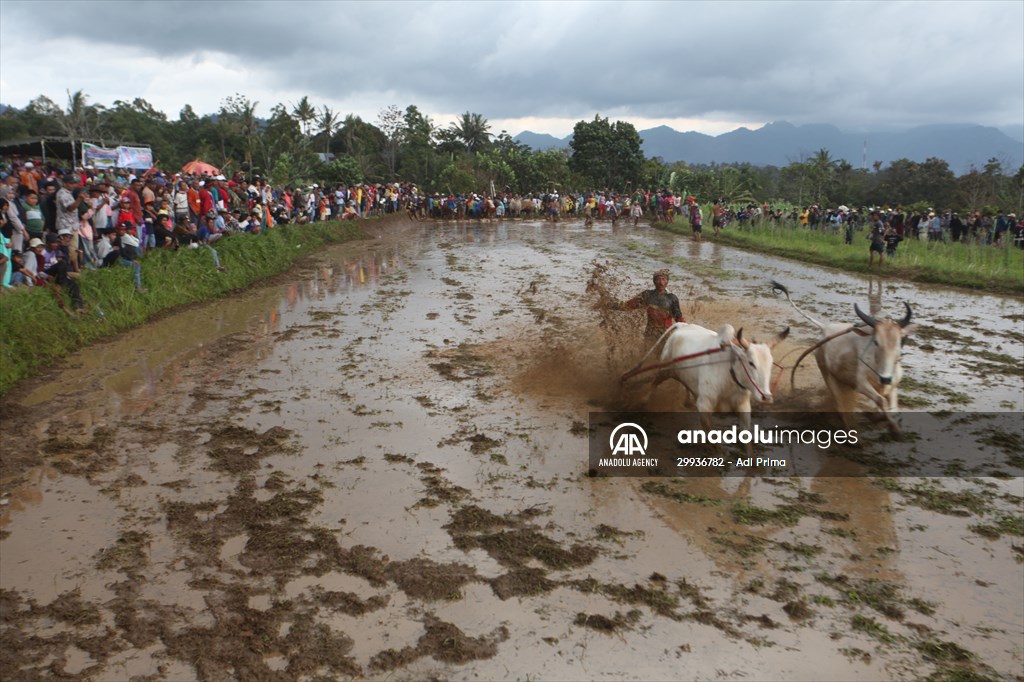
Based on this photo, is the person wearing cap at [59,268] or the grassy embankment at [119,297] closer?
the grassy embankment at [119,297]

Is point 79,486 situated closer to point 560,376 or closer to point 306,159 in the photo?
point 560,376

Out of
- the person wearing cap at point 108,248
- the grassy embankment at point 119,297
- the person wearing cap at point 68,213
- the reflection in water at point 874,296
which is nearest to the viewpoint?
the grassy embankment at point 119,297

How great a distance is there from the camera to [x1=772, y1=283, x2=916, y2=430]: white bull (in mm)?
6414

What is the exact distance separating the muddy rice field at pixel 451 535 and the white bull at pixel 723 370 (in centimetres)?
82

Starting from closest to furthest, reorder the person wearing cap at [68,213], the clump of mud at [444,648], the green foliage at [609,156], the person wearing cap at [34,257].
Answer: the clump of mud at [444,648] < the person wearing cap at [34,257] < the person wearing cap at [68,213] < the green foliage at [609,156]

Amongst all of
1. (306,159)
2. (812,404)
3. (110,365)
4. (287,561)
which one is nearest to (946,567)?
(812,404)

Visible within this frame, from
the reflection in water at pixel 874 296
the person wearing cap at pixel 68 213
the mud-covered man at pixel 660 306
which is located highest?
the person wearing cap at pixel 68 213

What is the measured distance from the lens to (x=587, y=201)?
40625 millimetres

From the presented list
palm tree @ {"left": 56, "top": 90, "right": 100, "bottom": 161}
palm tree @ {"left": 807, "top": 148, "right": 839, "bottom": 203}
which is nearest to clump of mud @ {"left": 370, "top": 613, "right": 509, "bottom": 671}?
palm tree @ {"left": 807, "top": 148, "right": 839, "bottom": 203}

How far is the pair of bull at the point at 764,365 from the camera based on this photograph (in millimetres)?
6387

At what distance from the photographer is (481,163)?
146 feet

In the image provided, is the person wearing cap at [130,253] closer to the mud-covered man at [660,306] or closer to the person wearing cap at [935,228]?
the mud-covered man at [660,306]

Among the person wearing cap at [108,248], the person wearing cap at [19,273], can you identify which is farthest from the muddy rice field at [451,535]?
the person wearing cap at [108,248]

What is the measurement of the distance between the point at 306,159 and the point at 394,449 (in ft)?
124
